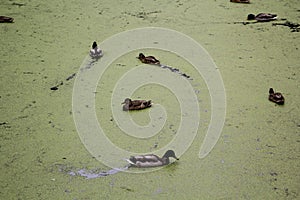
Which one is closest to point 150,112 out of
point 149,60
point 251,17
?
point 149,60

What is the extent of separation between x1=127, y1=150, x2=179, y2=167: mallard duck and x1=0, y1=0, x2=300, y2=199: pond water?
22 millimetres

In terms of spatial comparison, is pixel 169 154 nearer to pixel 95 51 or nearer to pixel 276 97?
pixel 276 97

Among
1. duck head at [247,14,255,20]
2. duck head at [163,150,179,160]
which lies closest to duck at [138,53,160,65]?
duck head at [163,150,179,160]

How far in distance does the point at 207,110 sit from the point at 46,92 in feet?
2.29

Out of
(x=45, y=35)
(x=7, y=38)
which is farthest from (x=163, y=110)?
(x=7, y=38)

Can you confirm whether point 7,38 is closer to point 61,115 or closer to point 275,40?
point 61,115

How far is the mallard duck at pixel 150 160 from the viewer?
1.04 metres

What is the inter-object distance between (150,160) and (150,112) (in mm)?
293

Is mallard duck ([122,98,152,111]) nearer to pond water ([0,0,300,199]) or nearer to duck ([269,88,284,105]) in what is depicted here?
pond water ([0,0,300,199])

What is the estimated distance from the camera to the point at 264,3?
241 centimetres

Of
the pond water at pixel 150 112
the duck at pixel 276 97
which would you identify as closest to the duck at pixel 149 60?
the pond water at pixel 150 112

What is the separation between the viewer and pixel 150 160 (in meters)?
1.05

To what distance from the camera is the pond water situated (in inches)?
38.6

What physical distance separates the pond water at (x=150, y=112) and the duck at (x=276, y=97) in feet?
0.08
